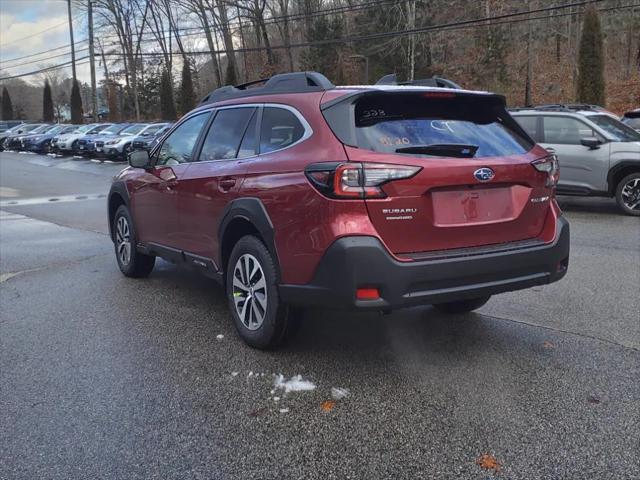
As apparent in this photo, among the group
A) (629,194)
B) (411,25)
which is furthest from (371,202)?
(411,25)

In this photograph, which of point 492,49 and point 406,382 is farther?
point 492,49

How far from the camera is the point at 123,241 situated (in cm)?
673

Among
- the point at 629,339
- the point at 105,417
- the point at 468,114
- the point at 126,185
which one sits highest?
the point at 468,114

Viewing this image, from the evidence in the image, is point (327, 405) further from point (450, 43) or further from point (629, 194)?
point (450, 43)

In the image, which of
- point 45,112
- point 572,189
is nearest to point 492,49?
point 572,189

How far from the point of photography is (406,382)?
3.77 meters

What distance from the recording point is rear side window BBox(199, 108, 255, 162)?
4629 millimetres

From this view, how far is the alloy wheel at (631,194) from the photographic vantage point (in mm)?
10188

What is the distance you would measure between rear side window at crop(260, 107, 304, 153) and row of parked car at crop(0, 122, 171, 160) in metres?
19.6

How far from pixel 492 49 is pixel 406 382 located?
3582cm

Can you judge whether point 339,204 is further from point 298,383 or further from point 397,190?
point 298,383

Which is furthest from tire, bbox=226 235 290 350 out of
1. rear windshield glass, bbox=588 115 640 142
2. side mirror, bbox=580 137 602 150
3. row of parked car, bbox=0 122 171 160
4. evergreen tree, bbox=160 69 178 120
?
evergreen tree, bbox=160 69 178 120

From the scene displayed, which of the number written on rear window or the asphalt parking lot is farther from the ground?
the number written on rear window

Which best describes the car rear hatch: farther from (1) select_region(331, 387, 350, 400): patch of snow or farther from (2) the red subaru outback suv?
(1) select_region(331, 387, 350, 400): patch of snow
